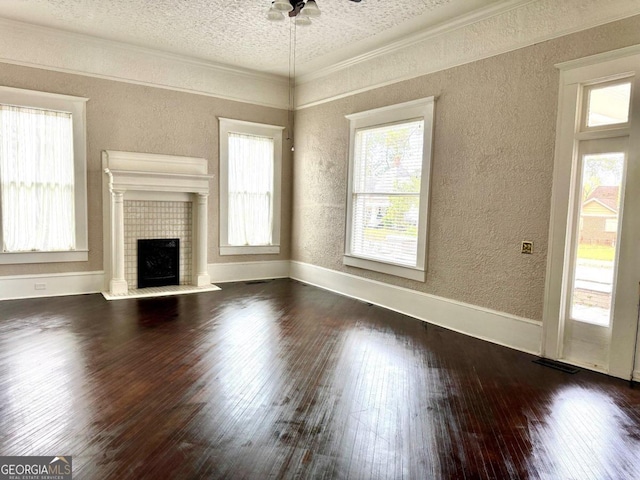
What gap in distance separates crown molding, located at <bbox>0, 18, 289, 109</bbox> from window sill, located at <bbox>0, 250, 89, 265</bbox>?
2466 mm

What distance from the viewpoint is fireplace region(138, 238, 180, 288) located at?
6401 mm

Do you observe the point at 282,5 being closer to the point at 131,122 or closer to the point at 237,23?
the point at 237,23

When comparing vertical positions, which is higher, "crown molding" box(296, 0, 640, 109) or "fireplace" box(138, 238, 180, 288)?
"crown molding" box(296, 0, 640, 109)

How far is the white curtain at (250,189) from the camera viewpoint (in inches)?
280

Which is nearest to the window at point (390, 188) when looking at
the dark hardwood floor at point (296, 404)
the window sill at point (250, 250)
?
the dark hardwood floor at point (296, 404)

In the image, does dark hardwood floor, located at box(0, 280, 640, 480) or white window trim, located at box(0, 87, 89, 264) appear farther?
white window trim, located at box(0, 87, 89, 264)

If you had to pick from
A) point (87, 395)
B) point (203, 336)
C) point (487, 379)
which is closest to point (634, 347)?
point (487, 379)

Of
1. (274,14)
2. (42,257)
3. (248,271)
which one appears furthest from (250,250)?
(274,14)

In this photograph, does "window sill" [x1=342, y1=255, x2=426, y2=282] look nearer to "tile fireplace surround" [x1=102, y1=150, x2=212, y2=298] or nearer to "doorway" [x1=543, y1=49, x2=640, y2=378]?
"doorway" [x1=543, y1=49, x2=640, y2=378]

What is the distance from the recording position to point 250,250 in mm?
7367

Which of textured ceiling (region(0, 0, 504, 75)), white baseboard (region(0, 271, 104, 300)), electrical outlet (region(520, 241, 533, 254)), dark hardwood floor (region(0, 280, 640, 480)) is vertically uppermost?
textured ceiling (region(0, 0, 504, 75))

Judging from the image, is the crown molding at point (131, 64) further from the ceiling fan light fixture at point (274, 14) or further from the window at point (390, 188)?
the ceiling fan light fixture at point (274, 14)

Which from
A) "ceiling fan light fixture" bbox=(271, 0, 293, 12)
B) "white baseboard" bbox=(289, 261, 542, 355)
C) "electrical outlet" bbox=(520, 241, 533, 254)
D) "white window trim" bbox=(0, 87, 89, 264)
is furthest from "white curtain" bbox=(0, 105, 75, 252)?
"electrical outlet" bbox=(520, 241, 533, 254)

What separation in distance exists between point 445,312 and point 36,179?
5529mm
